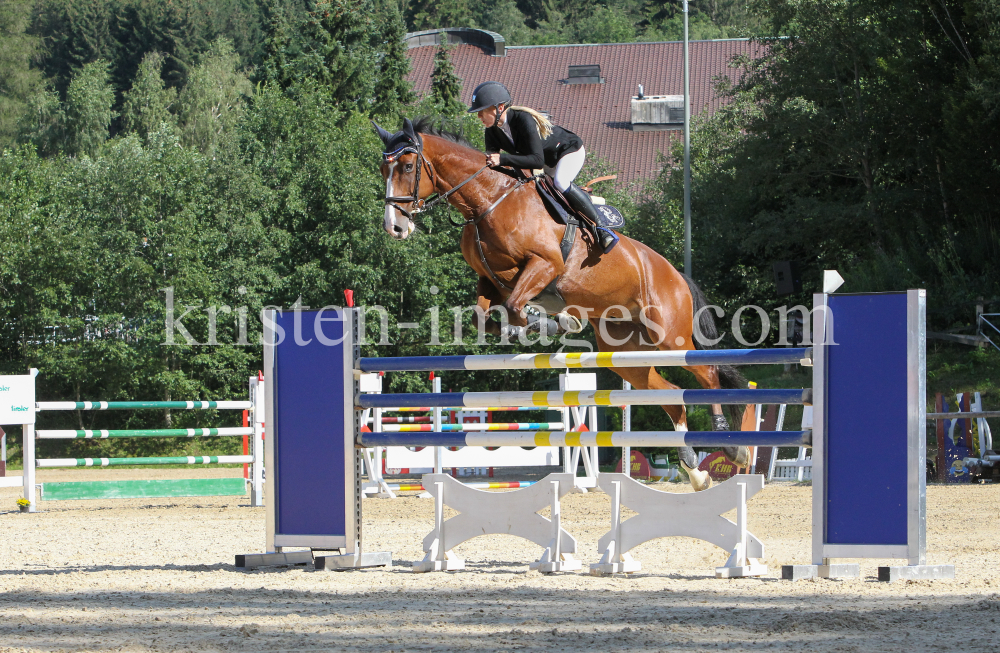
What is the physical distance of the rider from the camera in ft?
17.4

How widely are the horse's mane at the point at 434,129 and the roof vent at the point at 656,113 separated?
28953 mm

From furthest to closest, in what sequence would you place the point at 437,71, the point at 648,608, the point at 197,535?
1. the point at 437,71
2. the point at 197,535
3. the point at 648,608

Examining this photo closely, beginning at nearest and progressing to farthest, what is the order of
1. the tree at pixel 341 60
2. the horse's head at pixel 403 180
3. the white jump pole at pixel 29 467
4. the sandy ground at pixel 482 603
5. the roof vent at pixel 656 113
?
the sandy ground at pixel 482 603 → the horse's head at pixel 403 180 → the white jump pole at pixel 29 467 → the tree at pixel 341 60 → the roof vent at pixel 656 113

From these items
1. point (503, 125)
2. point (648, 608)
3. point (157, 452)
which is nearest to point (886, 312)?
point (648, 608)

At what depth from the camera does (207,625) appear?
339cm

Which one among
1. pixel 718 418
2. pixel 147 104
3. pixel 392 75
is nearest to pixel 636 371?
pixel 718 418

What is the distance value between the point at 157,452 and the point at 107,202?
5155 mm

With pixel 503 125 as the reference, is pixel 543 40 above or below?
above

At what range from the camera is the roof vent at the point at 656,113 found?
3362cm

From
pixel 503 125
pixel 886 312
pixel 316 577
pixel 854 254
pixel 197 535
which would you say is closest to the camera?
pixel 886 312

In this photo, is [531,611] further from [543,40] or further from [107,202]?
[543,40]

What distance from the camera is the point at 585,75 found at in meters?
37.4

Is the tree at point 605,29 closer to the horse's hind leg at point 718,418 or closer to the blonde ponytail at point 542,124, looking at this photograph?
the horse's hind leg at point 718,418

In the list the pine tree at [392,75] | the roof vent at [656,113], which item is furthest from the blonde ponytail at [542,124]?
the roof vent at [656,113]
